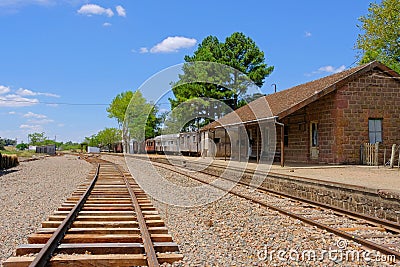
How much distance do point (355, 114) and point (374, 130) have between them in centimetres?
113

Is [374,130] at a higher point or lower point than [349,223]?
higher

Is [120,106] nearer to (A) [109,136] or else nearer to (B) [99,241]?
(A) [109,136]

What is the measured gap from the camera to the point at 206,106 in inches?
1706

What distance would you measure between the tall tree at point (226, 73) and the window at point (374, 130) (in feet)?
84.1

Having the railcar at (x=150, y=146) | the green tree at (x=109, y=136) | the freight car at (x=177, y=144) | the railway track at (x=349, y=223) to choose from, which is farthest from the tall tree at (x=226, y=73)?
the green tree at (x=109, y=136)

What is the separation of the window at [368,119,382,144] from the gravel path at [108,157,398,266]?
1043 centimetres

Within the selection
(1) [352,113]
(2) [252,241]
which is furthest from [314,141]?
(2) [252,241]

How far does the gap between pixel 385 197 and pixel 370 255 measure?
3.38 m

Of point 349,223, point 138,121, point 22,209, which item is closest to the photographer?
point 349,223

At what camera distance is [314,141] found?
18.8 m

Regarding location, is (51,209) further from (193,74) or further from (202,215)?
(193,74)

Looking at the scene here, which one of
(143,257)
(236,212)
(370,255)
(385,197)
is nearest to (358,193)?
(385,197)

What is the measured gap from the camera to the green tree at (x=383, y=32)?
31.5 meters

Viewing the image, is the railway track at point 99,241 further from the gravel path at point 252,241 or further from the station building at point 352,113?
the station building at point 352,113
